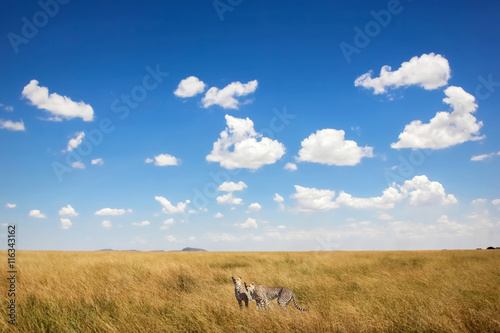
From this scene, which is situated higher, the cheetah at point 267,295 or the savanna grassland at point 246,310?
the cheetah at point 267,295

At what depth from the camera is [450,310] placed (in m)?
6.61

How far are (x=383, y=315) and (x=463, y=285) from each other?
5.45 metres

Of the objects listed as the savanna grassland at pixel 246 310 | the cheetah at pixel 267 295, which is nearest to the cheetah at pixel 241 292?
the cheetah at pixel 267 295

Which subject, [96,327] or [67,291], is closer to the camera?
[96,327]

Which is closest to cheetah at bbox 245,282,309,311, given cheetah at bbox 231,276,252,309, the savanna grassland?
cheetah at bbox 231,276,252,309

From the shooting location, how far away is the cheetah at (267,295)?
6461 mm

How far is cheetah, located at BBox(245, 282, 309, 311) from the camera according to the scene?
6.46 meters

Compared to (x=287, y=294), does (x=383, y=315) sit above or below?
below

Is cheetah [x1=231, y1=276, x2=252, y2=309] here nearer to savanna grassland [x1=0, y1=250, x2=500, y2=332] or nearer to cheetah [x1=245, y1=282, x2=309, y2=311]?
cheetah [x1=245, y1=282, x2=309, y2=311]

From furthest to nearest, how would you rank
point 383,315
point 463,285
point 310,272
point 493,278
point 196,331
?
point 310,272
point 493,278
point 463,285
point 383,315
point 196,331

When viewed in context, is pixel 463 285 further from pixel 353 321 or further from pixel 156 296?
pixel 156 296

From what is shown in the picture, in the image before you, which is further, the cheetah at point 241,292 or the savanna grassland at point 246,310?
the cheetah at point 241,292

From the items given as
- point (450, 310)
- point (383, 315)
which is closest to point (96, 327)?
point (383, 315)

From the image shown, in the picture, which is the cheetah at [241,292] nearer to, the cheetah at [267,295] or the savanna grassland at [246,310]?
the cheetah at [267,295]
